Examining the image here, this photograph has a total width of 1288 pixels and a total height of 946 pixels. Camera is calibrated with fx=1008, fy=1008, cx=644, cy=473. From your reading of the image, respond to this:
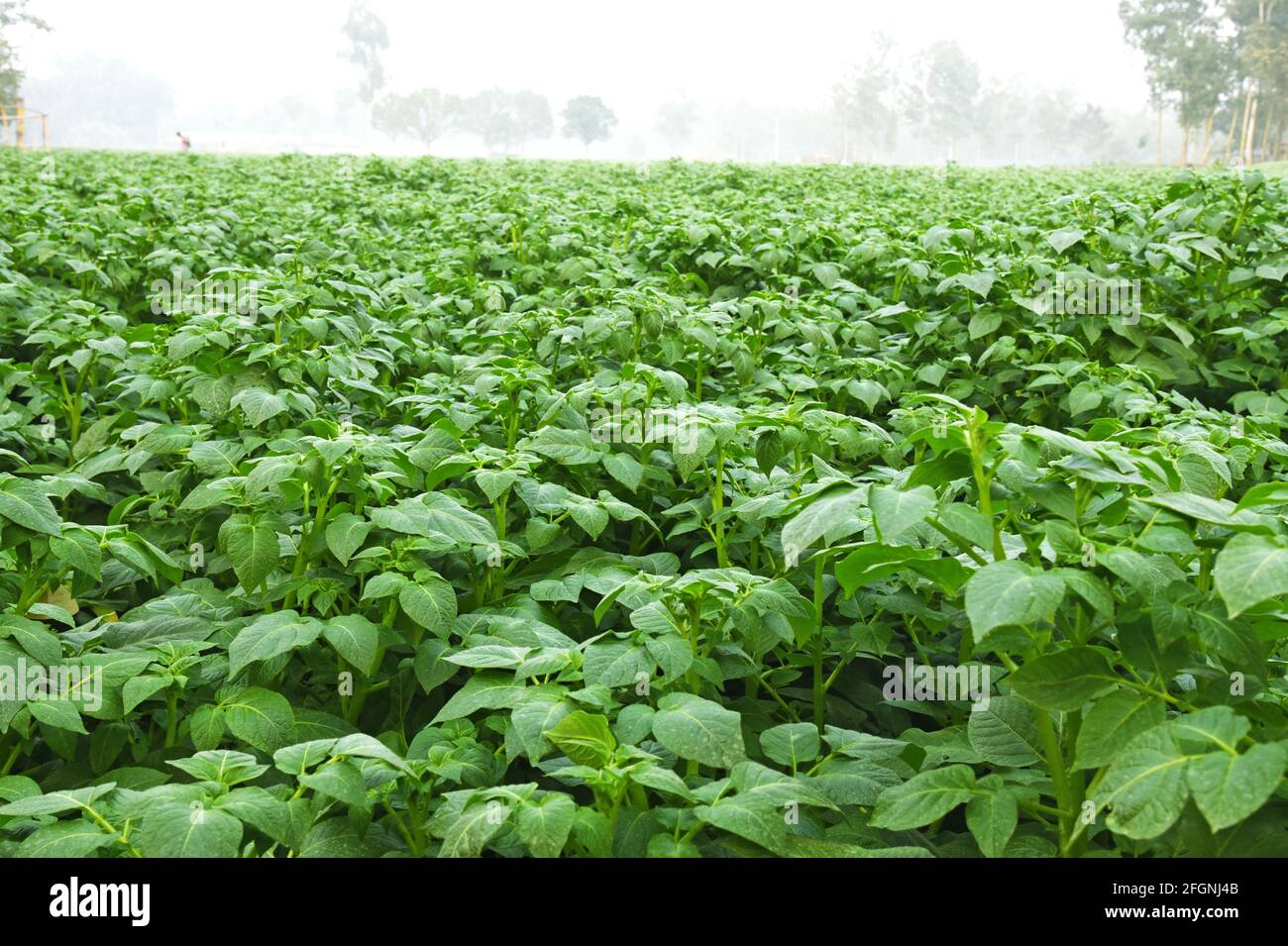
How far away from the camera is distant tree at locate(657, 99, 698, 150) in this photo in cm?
9750

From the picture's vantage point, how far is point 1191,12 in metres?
54.9

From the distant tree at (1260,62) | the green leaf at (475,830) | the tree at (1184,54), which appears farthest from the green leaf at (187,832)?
the tree at (1184,54)

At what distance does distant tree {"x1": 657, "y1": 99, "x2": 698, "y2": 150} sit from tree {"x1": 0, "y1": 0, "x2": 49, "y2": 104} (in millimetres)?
56448

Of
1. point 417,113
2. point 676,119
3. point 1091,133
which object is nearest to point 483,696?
point 417,113

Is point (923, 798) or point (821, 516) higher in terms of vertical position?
point (821, 516)

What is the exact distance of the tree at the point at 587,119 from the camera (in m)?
81.1

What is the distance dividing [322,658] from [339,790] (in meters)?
0.98

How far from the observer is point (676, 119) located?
9725cm

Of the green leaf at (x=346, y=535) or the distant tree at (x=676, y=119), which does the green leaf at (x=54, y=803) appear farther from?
the distant tree at (x=676, y=119)

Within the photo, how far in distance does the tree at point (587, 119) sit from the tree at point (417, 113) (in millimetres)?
10307

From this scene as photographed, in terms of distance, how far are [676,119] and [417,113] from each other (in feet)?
85.4

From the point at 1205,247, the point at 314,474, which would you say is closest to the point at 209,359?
the point at 314,474

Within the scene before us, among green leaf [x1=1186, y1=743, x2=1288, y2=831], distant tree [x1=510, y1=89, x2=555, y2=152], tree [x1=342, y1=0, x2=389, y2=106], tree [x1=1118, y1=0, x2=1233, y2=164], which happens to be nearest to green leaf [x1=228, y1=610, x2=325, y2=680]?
green leaf [x1=1186, y1=743, x2=1288, y2=831]

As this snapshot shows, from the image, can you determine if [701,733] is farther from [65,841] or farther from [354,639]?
[65,841]
